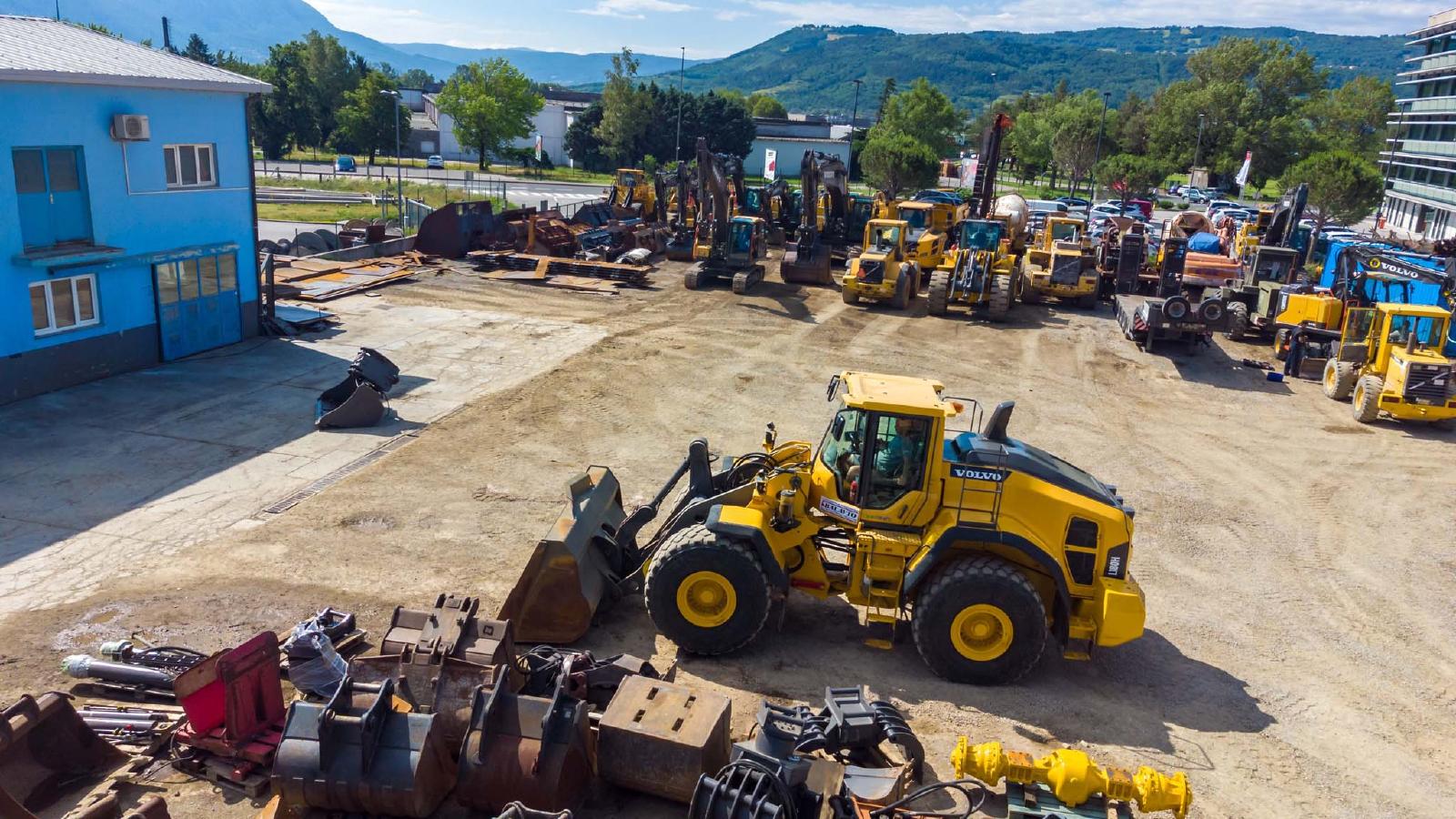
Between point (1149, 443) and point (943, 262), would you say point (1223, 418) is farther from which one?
point (943, 262)

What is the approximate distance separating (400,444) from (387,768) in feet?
29.4

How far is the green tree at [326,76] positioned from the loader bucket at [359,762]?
258ft

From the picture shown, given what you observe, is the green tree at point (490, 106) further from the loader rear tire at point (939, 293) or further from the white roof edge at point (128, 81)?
the white roof edge at point (128, 81)

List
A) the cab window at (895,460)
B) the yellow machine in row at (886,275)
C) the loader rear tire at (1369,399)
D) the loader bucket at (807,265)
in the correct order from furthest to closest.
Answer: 1. the loader bucket at (807,265)
2. the yellow machine in row at (886,275)
3. the loader rear tire at (1369,399)
4. the cab window at (895,460)

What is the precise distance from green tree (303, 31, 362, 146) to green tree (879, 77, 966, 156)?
144ft

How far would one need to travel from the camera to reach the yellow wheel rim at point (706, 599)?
29.2ft

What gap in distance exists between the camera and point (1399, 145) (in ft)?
268

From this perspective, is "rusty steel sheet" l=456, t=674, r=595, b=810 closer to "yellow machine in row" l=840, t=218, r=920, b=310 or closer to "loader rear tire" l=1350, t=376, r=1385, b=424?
"loader rear tire" l=1350, t=376, r=1385, b=424

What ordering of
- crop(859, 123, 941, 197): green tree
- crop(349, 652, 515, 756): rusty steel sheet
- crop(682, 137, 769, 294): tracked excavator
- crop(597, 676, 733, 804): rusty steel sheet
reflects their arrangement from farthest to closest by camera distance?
crop(859, 123, 941, 197): green tree
crop(682, 137, 769, 294): tracked excavator
crop(349, 652, 515, 756): rusty steel sheet
crop(597, 676, 733, 804): rusty steel sheet

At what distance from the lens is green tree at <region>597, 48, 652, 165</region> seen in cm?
7188

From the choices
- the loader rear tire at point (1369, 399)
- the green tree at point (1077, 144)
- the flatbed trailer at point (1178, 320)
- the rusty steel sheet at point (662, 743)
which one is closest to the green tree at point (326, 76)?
the green tree at point (1077, 144)

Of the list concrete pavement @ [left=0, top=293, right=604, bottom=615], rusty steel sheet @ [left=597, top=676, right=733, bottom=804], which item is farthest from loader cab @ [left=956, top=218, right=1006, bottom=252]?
rusty steel sheet @ [left=597, top=676, right=733, bottom=804]

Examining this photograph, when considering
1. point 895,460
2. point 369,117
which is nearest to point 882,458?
point 895,460

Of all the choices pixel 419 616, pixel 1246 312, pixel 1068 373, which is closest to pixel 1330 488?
pixel 1068 373
